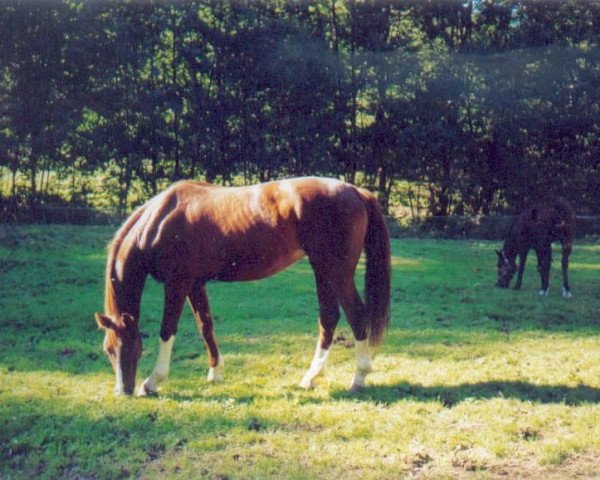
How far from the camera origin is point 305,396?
5.59m

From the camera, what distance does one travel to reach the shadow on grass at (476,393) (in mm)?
5426

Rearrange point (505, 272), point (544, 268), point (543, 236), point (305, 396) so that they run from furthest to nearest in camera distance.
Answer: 1. point (505, 272)
2. point (543, 236)
3. point (544, 268)
4. point (305, 396)

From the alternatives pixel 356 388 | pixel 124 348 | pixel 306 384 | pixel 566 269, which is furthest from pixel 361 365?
pixel 566 269

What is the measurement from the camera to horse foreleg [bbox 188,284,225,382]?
6152 mm

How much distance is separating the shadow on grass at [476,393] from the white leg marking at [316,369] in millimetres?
306

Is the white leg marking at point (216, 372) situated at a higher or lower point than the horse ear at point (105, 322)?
lower

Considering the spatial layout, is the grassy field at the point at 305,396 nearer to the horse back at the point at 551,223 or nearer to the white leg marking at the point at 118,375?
the white leg marking at the point at 118,375

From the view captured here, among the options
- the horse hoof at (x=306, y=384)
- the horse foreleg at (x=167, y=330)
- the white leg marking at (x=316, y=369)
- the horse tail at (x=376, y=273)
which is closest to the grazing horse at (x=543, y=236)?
the horse tail at (x=376, y=273)

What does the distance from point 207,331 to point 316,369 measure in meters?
1.05

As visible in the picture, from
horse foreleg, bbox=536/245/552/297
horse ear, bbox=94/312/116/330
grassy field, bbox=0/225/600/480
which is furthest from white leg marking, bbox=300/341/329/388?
horse foreleg, bbox=536/245/552/297

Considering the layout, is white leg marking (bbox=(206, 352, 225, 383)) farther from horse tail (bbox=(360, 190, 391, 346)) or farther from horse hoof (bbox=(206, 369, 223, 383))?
horse tail (bbox=(360, 190, 391, 346))

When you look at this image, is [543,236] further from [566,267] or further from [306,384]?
[306,384]

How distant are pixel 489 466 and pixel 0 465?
3.07m

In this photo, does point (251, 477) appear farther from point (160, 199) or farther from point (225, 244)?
point (160, 199)
